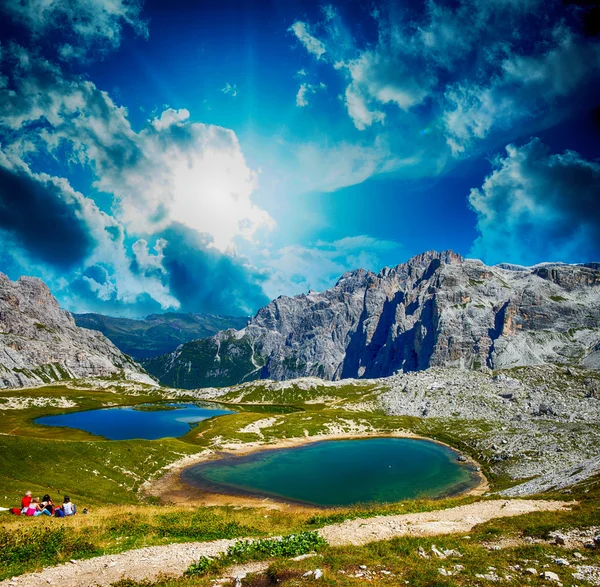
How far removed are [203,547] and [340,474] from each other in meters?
75.6

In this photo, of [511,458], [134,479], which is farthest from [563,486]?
[134,479]

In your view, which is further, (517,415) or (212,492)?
(517,415)

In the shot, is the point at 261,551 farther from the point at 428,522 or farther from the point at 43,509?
the point at 43,509

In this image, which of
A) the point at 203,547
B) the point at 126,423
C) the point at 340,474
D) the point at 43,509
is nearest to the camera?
the point at 203,547

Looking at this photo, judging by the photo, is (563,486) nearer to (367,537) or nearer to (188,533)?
(367,537)

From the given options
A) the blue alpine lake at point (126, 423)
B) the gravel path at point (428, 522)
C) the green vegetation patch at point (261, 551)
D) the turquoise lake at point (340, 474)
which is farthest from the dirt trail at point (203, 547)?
the blue alpine lake at point (126, 423)

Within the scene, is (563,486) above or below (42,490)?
above

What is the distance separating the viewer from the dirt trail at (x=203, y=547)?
16.1 m

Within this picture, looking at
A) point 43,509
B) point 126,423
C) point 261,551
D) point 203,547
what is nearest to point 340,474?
point 43,509

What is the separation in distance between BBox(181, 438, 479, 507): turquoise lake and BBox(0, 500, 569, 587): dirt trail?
4367cm

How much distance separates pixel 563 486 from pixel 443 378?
151817mm

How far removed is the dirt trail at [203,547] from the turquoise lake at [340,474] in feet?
143

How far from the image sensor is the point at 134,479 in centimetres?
7369

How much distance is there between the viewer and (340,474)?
87.8 metres
